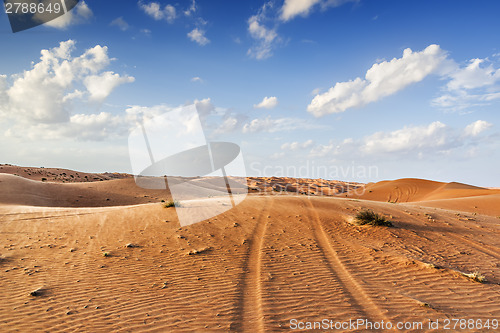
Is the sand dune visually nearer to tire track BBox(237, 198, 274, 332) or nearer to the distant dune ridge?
the distant dune ridge

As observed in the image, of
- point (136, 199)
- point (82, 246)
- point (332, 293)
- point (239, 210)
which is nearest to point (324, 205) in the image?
point (239, 210)

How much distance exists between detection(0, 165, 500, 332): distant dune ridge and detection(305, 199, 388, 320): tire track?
0.03 meters

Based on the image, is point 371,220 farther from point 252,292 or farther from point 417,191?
point 417,191

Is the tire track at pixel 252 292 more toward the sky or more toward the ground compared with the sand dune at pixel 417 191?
more toward the ground

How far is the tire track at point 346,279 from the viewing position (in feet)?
15.8

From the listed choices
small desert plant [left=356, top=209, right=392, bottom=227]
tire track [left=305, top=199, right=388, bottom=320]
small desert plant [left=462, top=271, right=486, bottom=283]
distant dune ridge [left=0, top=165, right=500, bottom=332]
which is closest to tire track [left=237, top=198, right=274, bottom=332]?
distant dune ridge [left=0, top=165, right=500, bottom=332]

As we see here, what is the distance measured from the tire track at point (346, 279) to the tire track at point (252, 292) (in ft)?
6.09

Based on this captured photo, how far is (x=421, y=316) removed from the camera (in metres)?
4.71

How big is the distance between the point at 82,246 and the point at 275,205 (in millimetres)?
8149

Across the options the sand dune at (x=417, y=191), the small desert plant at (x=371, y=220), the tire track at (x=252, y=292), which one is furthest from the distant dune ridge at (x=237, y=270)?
the sand dune at (x=417, y=191)

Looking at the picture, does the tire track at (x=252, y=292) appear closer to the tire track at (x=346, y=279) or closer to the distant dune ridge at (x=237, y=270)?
the distant dune ridge at (x=237, y=270)

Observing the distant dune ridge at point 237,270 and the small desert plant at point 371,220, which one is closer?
the distant dune ridge at point 237,270

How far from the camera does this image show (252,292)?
17.5ft

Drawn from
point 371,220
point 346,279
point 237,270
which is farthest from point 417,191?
point 237,270
